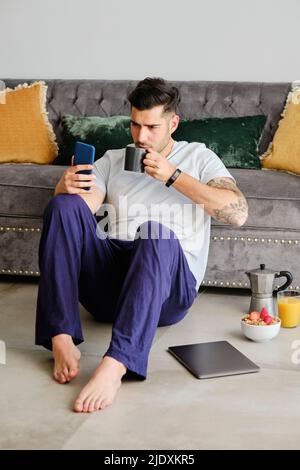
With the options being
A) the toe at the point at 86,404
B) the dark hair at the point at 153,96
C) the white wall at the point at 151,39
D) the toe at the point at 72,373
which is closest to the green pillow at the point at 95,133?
the white wall at the point at 151,39

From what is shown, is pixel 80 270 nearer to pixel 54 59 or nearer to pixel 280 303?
pixel 280 303

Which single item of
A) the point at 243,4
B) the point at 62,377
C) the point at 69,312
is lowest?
the point at 62,377

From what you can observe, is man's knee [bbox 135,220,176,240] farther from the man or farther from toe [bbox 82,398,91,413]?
toe [bbox 82,398,91,413]

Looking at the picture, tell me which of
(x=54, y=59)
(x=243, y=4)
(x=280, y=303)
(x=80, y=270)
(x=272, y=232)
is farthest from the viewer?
(x=54, y=59)

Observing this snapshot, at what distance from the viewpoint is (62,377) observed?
2.06 m

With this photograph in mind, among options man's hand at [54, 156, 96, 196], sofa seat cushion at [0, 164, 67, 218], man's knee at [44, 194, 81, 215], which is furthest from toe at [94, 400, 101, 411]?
sofa seat cushion at [0, 164, 67, 218]

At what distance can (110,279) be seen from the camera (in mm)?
2344

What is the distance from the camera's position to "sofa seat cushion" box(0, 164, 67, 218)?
3129mm

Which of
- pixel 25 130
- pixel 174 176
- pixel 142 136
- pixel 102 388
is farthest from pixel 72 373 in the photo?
pixel 25 130

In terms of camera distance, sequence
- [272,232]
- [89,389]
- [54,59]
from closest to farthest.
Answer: [89,389]
[272,232]
[54,59]

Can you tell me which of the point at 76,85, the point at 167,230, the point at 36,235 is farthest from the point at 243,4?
the point at 167,230

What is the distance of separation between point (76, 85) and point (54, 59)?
422mm

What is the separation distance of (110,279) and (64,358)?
0.36 meters

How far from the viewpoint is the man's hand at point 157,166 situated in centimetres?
227
